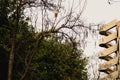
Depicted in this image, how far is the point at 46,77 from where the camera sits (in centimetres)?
2769

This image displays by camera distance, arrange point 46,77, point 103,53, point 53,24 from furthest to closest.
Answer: point 46,77
point 103,53
point 53,24

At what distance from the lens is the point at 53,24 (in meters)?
9.64

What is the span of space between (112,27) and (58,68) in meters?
18.5

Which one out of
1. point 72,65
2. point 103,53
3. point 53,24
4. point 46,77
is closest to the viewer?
point 53,24

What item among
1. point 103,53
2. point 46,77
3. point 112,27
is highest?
point 112,27

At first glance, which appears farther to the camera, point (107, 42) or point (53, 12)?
point (107, 42)

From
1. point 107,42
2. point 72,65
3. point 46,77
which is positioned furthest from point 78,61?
point 107,42

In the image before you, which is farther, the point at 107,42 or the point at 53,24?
the point at 107,42

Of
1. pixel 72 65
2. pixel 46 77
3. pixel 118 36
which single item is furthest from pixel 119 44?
pixel 72 65

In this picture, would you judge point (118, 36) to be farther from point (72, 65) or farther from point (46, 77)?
point (72, 65)

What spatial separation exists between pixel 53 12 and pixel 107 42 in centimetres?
171

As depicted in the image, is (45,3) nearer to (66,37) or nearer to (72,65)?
(66,37)

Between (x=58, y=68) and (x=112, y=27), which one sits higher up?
(x=112, y=27)

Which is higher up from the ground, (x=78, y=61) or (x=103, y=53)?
(x=103, y=53)
